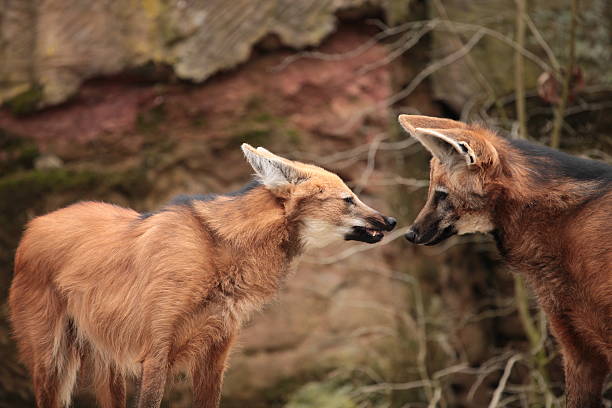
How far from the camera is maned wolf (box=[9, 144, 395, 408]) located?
311 centimetres

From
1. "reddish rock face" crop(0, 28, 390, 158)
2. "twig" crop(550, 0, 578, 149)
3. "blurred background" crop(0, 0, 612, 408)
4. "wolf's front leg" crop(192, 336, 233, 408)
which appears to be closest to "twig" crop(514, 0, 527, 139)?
"blurred background" crop(0, 0, 612, 408)

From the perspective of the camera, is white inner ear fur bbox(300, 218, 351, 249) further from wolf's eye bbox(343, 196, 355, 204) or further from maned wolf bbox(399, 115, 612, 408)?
maned wolf bbox(399, 115, 612, 408)

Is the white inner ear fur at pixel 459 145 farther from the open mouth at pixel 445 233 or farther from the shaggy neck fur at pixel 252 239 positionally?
the shaggy neck fur at pixel 252 239

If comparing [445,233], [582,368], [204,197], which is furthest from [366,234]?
[582,368]

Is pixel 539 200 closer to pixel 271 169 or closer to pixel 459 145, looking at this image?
pixel 459 145

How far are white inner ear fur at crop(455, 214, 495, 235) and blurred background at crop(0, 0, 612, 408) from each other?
171 cm

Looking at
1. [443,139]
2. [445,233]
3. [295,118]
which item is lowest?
[295,118]

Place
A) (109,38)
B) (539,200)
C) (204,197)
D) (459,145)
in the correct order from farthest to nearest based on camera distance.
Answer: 1. (109,38)
2. (204,197)
3. (539,200)
4. (459,145)

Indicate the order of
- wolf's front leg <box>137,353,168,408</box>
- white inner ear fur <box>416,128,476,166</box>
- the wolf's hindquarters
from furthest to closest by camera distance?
the wolf's hindquarters < wolf's front leg <box>137,353,168,408</box> < white inner ear fur <box>416,128,476,166</box>

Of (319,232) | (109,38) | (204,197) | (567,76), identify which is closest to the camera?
(319,232)

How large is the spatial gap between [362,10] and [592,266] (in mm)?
2987

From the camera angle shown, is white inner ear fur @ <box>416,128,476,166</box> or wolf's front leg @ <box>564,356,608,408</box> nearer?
white inner ear fur @ <box>416,128,476,166</box>

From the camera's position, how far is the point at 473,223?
3.15 meters

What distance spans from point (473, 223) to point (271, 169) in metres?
0.88
